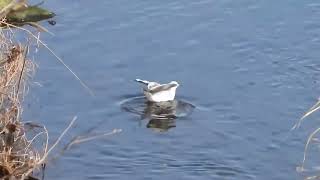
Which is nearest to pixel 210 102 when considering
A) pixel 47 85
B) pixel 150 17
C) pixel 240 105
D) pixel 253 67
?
pixel 240 105

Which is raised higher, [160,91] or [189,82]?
[160,91]

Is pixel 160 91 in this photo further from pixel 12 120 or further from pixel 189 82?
pixel 12 120

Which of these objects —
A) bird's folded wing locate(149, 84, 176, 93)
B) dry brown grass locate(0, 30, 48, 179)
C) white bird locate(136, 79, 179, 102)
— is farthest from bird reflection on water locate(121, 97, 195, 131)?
dry brown grass locate(0, 30, 48, 179)

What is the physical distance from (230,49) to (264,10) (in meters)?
1.77

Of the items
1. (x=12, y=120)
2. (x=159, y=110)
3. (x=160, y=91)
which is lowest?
(x=159, y=110)

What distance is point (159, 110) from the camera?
13227 mm

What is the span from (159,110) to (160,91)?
34 centimetres

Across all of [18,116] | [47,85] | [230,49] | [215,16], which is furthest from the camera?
[215,16]

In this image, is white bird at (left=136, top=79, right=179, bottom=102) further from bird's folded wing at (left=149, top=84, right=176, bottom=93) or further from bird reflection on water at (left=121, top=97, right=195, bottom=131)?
bird reflection on water at (left=121, top=97, right=195, bottom=131)

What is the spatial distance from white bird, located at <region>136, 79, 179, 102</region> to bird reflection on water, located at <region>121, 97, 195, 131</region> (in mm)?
107

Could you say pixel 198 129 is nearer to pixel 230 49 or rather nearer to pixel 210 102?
pixel 210 102

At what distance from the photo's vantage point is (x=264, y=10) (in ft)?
53.5

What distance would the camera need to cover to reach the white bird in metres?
13.0

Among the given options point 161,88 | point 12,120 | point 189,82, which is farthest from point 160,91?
point 12,120
